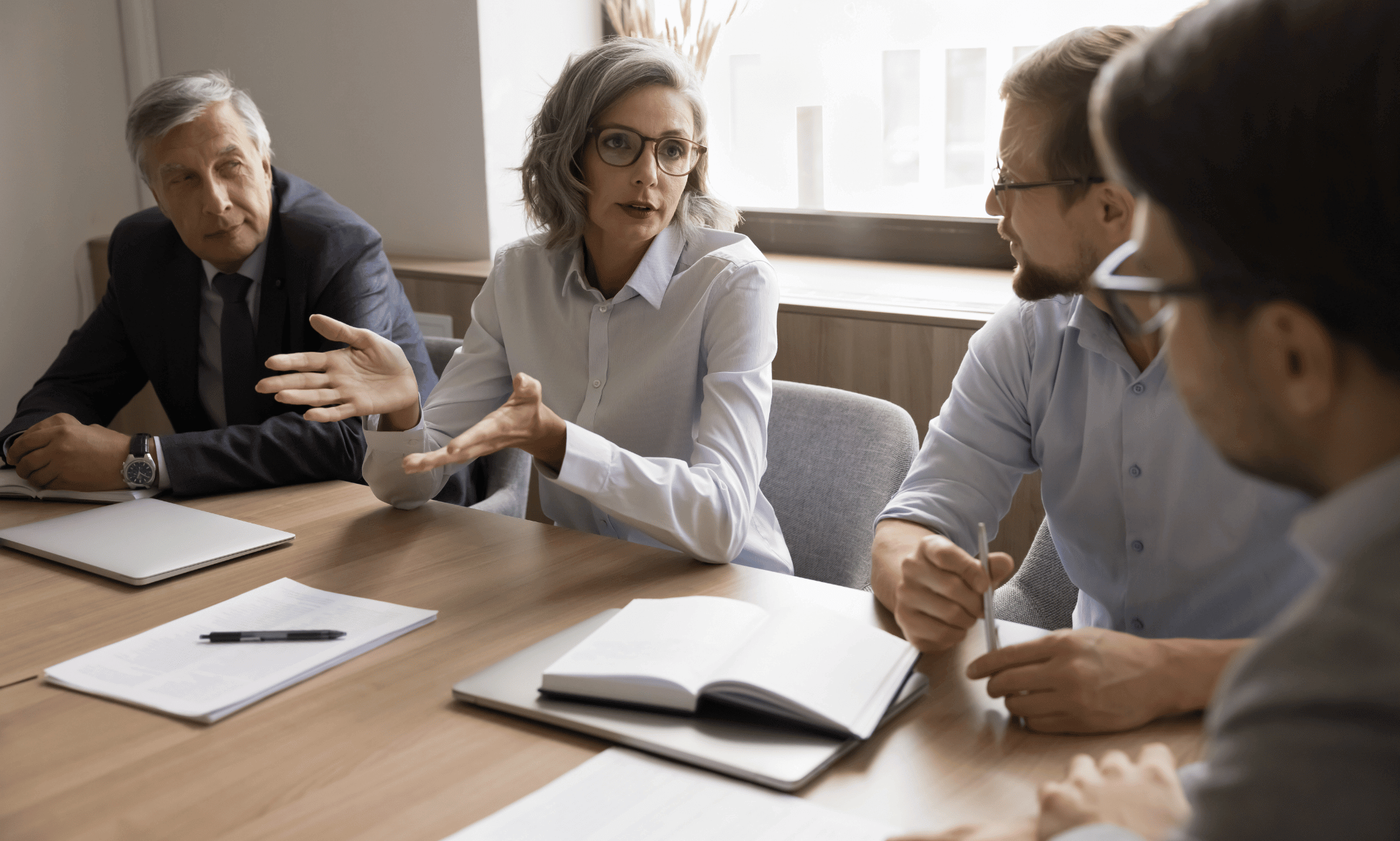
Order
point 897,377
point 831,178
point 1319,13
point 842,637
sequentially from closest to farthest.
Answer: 1. point 1319,13
2. point 842,637
3. point 897,377
4. point 831,178

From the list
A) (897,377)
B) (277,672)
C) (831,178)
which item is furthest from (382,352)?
(831,178)

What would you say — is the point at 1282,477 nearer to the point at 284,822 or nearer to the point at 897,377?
the point at 284,822

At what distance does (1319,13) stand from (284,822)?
2.83 feet

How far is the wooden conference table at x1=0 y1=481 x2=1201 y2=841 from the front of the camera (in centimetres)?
87

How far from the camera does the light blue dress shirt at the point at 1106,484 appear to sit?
4.26 ft

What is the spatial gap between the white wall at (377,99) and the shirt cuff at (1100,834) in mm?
2658

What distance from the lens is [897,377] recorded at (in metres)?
2.28

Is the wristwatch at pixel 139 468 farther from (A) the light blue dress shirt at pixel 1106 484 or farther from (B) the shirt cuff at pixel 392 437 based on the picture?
(A) the light blue dress shirt at pixel 1106 484

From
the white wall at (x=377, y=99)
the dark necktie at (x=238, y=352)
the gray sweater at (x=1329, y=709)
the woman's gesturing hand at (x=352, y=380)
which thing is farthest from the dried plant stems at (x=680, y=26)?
the gray sweater at (x=1329, y=709)

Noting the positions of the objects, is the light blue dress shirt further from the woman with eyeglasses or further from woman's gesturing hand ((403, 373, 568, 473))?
woman's gesturing hand ((403, 373, 568, 473))

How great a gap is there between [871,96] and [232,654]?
223 centimetres

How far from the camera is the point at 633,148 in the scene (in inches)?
70.8

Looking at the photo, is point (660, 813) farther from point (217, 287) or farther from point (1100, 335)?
point (217, 287)

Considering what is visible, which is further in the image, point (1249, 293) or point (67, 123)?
point (67, 123)
